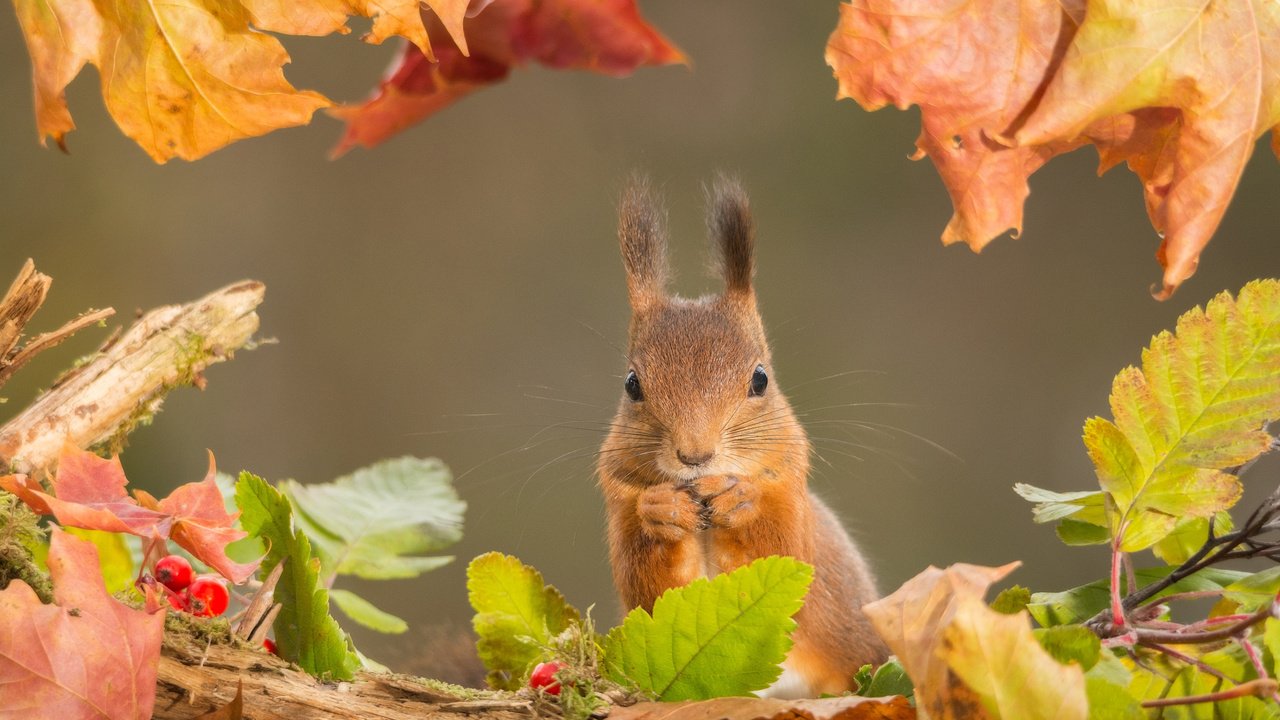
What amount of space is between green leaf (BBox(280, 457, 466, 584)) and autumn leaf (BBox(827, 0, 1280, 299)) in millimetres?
384

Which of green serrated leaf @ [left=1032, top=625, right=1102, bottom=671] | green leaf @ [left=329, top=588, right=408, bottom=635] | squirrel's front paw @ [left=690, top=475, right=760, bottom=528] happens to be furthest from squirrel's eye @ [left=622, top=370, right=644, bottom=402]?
green serrated leaf @ [left=1032, top=625, right=1102, bottom=671]

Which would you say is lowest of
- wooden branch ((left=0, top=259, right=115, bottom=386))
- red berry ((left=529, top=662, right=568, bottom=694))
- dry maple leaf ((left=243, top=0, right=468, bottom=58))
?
red berry ((left=529, top=662, right=568, bottom=694))

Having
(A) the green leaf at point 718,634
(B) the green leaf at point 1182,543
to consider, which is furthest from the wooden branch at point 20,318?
(B) the green leaf at point 1182,543

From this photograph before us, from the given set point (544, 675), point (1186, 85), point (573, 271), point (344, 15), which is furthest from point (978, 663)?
point (573, 271)

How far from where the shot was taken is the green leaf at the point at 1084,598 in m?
0.52

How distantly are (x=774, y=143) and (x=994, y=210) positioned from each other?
60.7 inches

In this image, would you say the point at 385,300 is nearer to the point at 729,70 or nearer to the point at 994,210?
the point at 729,70

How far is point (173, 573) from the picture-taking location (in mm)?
571

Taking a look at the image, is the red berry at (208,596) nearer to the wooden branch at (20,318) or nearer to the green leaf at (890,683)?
the wooden branch at (20,318)

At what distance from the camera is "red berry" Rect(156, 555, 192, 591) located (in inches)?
22.4

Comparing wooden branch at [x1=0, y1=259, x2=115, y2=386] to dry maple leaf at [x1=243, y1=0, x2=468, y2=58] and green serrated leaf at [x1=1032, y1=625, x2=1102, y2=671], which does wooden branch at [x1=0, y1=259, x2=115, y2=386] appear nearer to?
dry maple leaf at [x1=243, y1=0, x2=468, y2=58]

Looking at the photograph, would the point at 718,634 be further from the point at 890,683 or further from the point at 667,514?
the point at 667,514

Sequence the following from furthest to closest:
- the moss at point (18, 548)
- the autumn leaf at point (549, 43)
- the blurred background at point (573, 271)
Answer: the blurred background at point (573, 271), the autumn leaf at point (549, 43), the moss at point (18, 548)

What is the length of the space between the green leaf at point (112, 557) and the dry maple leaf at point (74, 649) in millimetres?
239
